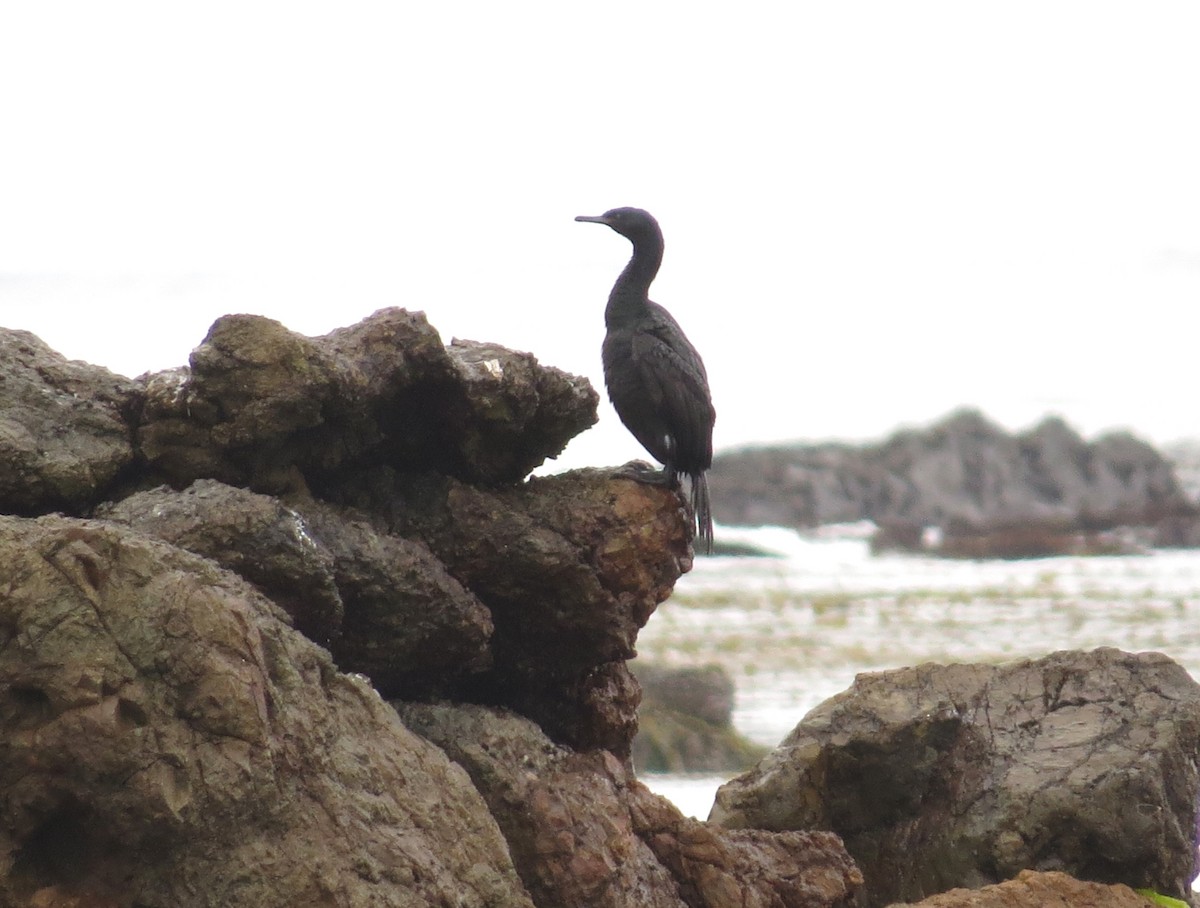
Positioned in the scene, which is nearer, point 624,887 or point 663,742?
point 624,887

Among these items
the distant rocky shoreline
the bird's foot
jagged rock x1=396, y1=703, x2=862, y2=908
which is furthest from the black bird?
jagged rock x1=396, y1=703, x2=862, y2=908

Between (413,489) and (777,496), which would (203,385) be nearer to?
(413,489)

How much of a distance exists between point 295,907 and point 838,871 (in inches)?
115

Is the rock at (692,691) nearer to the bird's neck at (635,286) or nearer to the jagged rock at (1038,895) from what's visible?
the bird's neck at (635,286)

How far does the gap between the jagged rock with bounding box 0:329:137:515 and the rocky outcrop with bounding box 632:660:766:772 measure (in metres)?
9.07

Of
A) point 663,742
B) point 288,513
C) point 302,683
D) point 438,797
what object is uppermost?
point 288,513

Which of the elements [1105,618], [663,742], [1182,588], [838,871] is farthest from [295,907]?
[1182,588]

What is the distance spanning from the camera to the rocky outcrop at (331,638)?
15.4 ft

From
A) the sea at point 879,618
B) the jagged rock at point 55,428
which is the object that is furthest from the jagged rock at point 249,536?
the sea at point 879,618

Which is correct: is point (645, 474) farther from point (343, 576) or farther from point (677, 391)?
point (343, 576)

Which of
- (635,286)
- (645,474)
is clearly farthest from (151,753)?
(635,286)

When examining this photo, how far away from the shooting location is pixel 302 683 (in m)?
5.21

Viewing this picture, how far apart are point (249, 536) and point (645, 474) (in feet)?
7.46

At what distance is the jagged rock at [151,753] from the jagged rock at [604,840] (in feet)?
3.83
